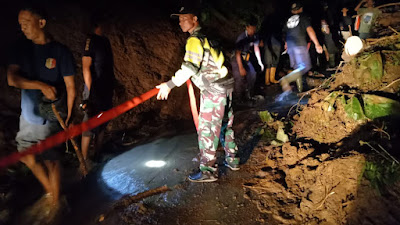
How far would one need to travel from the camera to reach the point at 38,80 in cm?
275

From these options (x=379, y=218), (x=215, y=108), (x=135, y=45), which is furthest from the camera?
(x=135, y=45)

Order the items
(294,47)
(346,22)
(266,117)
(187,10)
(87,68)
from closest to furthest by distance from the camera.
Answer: (187,10) → (87,68) → (266,117) → (294,47) → (346,22)

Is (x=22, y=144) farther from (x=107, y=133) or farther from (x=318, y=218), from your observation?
(x=318, y=218)

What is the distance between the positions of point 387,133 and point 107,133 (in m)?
5.12

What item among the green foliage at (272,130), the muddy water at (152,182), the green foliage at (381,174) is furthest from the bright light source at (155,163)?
the green foliage at (381,174)

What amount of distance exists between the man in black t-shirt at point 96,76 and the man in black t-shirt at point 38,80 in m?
0.92

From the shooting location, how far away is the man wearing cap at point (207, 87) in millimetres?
2832

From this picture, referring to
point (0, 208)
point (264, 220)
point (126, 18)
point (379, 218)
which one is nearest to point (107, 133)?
point (0, 208)

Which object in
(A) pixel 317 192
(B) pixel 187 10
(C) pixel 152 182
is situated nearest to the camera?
(A) pixel 317 192

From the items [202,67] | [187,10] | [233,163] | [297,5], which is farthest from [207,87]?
[297,5]

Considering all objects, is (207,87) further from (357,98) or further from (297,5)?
(297,5)

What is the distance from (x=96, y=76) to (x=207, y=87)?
207 cm

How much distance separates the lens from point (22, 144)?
2.84m

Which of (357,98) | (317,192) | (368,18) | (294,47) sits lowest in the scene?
(317,192)
